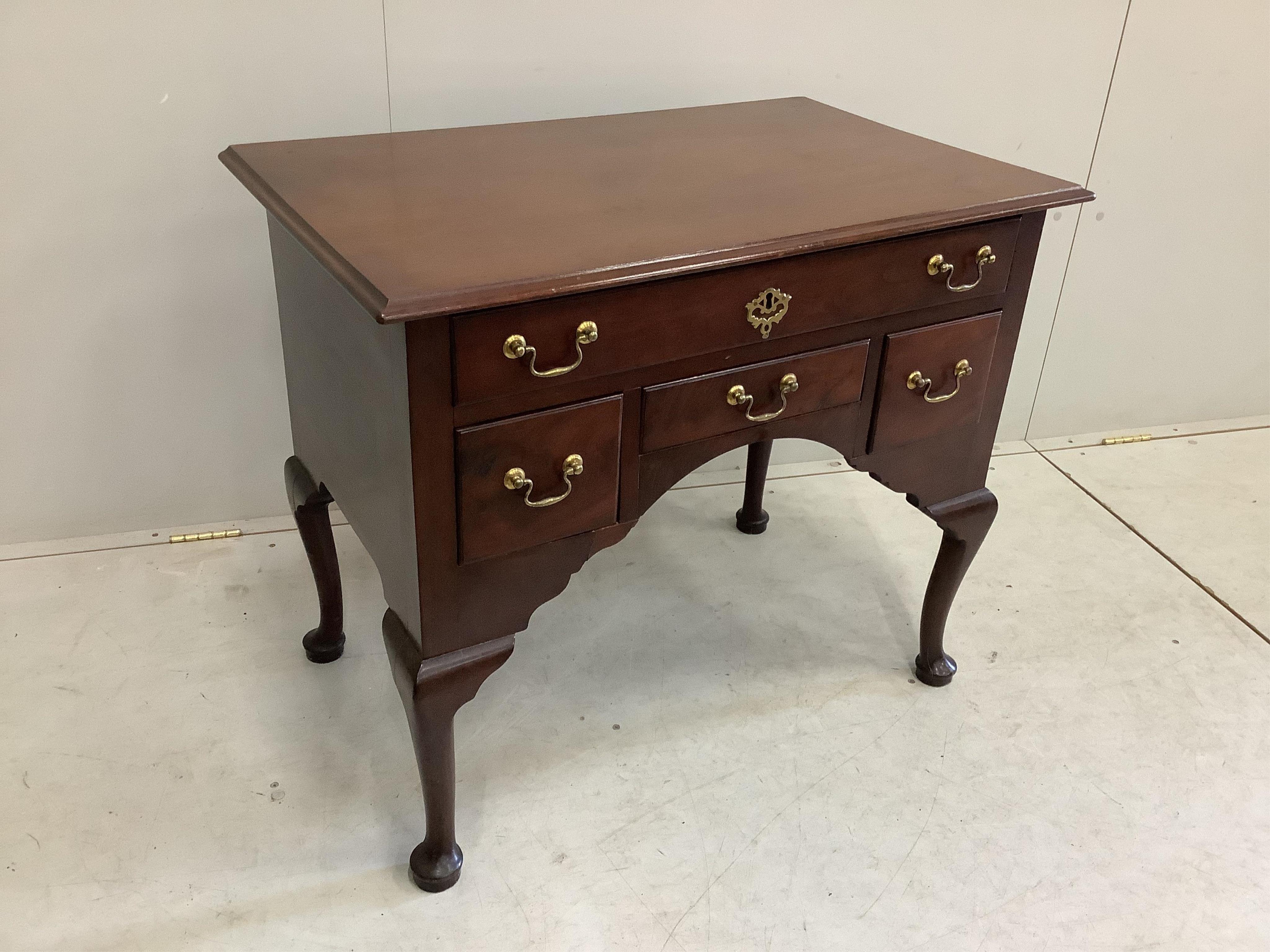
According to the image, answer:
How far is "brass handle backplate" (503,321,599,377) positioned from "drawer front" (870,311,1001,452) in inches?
19.5

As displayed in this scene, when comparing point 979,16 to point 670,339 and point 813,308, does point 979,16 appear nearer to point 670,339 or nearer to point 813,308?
point 813,308

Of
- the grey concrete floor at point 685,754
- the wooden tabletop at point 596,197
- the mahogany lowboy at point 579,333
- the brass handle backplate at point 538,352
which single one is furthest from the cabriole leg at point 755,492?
the brass handle backplate at point 538,352

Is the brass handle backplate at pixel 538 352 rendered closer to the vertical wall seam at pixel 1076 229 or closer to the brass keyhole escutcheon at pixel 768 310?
the brass keyhole escutcheon at pixel 768 310

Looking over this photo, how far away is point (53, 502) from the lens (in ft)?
7.31

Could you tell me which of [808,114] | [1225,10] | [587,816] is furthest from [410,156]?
[1225,10]

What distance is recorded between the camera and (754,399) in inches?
58.9

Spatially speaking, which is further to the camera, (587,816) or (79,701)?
(79,701)

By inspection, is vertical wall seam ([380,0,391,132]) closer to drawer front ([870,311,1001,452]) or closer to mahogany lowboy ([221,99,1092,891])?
mahogany lowboy ([221,99,1092,891])

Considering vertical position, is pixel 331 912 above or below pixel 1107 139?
below

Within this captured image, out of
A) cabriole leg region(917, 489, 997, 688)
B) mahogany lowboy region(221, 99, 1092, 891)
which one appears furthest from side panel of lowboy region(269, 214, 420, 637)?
cabriole leg region(917, 489, 997, 688)

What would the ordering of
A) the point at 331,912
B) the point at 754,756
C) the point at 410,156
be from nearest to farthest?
the point at 331,912
the point at 410,156
the point at 754,756

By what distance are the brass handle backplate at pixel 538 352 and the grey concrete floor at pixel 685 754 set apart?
0.74 m

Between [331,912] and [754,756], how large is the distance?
675mm

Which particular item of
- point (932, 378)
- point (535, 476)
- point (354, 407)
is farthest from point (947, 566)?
point (354, 407)
